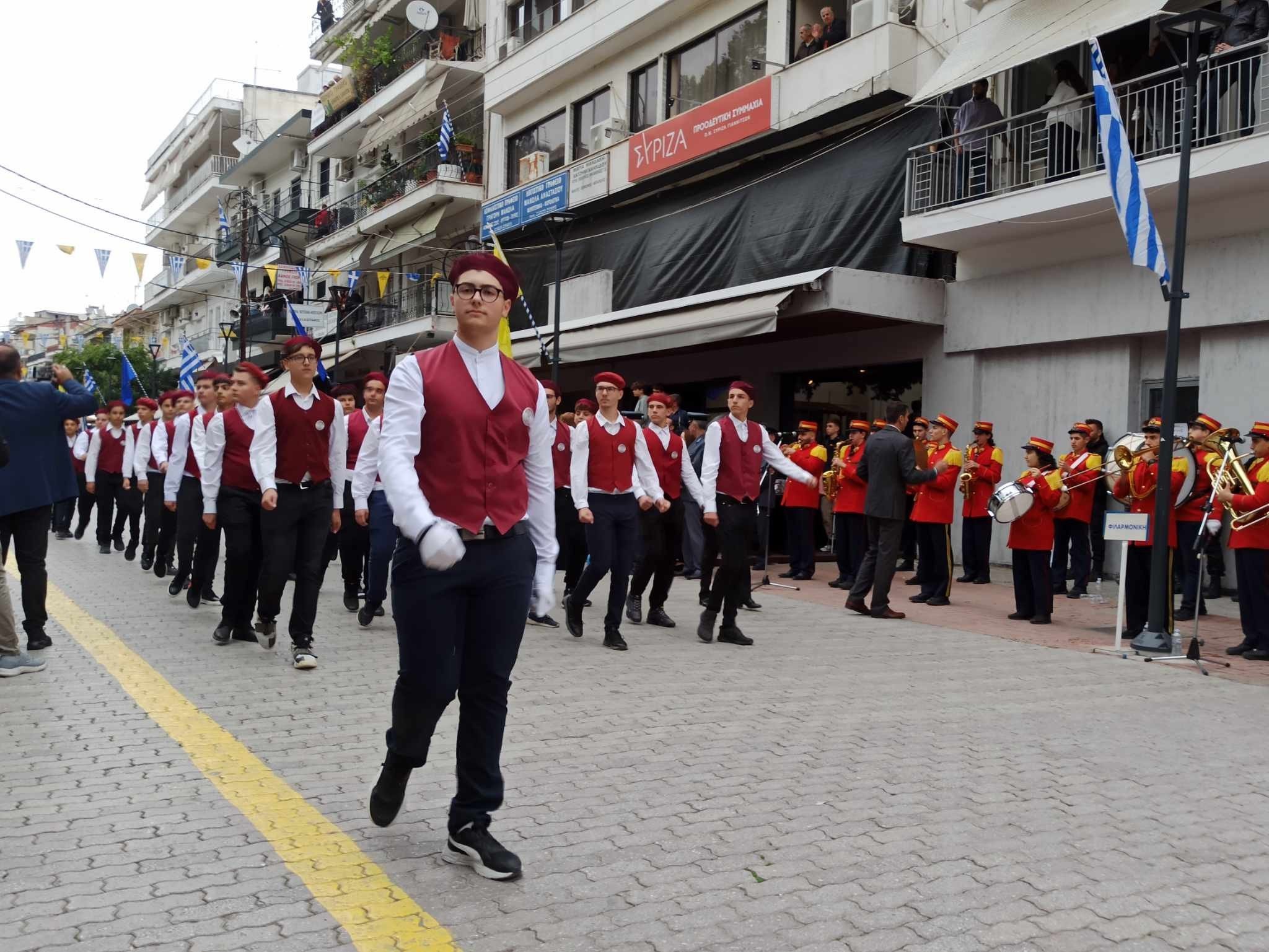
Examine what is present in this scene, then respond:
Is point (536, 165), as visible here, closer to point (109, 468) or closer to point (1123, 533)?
point (109, 468)

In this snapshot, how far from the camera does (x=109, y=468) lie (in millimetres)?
16203

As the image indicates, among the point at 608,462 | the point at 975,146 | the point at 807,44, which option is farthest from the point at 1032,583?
the point at 807,44

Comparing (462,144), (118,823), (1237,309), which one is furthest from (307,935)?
(462,144)

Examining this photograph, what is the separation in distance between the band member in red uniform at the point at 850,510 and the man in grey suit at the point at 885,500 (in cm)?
267

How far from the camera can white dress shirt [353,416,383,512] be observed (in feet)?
30.1

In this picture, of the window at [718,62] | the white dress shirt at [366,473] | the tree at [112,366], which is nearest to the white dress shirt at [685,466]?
the white dress shirt at [366,473]

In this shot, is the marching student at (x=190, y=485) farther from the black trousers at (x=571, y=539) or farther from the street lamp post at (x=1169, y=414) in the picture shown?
the street lamp post at (x=1169, y=414)

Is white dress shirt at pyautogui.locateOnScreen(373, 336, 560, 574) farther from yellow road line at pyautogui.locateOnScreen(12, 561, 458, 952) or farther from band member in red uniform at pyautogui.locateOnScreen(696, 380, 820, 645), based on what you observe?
band member in red uniform at pyautogui.locateOnScreen(696, 380, 820, 645)

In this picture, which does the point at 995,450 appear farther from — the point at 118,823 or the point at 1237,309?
the point at 118,823

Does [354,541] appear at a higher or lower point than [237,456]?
lower

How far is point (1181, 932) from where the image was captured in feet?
12.0

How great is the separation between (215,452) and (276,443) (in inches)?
35.3

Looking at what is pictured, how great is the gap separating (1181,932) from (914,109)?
1514 cm

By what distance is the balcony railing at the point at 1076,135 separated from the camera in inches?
496
